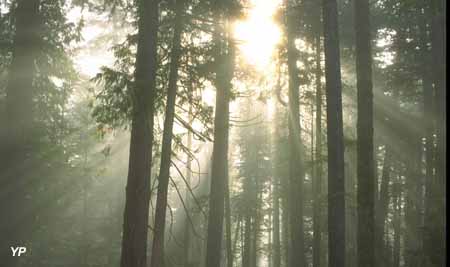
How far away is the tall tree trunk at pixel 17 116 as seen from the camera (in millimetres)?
12555

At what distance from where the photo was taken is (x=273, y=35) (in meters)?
16.7

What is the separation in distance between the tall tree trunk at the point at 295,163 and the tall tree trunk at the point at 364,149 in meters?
5.31

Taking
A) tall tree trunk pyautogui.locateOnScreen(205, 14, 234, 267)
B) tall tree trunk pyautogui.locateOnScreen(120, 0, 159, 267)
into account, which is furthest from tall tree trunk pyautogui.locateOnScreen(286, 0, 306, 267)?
tall tree trunk pyautogui.locateOnScreen(120, 0, 159, 267)

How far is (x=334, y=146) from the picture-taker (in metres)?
10.1

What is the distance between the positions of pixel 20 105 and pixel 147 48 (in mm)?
5619

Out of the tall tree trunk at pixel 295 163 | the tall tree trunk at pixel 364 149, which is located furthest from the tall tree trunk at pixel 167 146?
the tall tree trunk at pixel 295 163

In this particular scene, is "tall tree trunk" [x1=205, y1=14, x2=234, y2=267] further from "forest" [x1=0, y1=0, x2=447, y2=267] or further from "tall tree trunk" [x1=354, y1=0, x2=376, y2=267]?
"tall tree trunk" [x1=354, y1=0, x2=376, y2=267]

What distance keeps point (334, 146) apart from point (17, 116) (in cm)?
912

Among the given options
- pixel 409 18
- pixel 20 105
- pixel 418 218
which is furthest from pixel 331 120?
pixel 418 218

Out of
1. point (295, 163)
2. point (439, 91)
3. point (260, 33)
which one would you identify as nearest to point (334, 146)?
point (295, 163)

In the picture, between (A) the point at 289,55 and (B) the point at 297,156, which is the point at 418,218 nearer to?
(B) the point at 297,156

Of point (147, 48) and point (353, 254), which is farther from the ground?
point (147, 48)

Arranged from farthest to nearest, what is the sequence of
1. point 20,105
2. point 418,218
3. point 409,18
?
point 418,218 < point 409,18 < point 20,105

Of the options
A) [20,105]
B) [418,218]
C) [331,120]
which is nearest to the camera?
[331,120]
